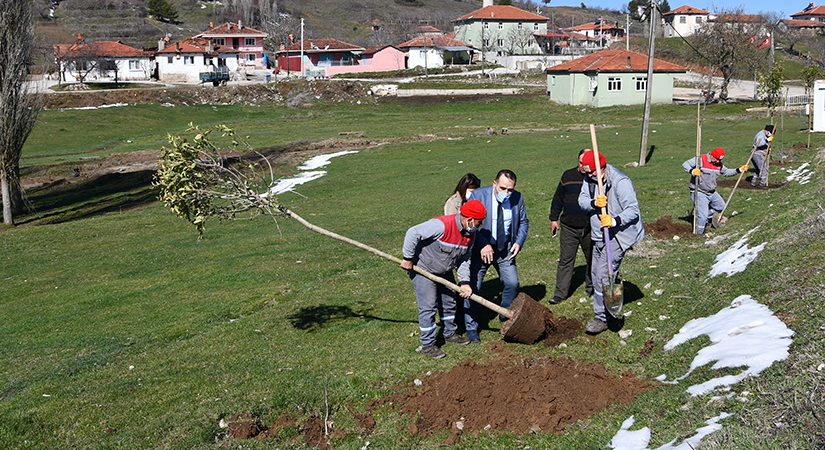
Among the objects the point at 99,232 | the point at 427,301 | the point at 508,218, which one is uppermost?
the point at 508,218

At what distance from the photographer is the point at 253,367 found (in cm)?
1043

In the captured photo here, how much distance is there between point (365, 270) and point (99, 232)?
563 inches

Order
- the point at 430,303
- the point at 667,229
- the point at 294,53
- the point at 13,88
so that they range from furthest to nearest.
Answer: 1. the point at 294,53
2. the point at 13,88
3. the point at 667,229
4. the point at 430,303

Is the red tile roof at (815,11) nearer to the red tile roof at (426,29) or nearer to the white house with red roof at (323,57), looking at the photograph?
the red tile roof at (426,29)

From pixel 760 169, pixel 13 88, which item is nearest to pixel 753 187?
pixel 760 169

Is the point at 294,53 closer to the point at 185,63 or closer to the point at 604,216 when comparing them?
the point at 185,63

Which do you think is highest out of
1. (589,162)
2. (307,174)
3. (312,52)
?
(312,52)

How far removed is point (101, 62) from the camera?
97.4 metres

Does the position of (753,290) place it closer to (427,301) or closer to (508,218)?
(508,218)

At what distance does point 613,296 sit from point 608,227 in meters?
1.00

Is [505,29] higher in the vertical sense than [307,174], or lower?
higher

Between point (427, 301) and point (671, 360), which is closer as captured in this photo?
point (671, 360)

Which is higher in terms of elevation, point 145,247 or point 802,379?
point 802,379

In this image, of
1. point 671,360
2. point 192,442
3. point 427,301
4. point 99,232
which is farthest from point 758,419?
point 99,232
